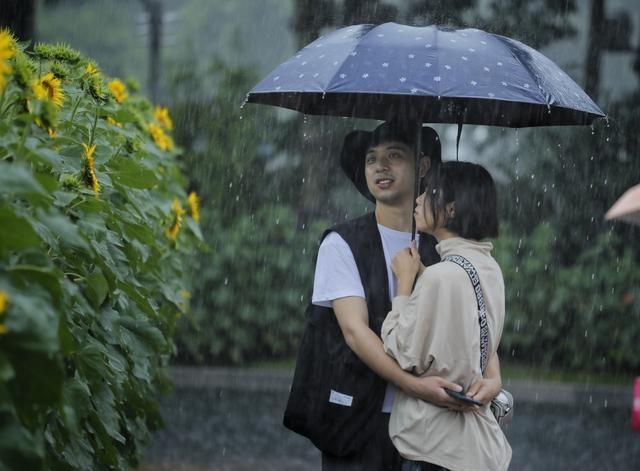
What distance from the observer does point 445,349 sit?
3.24 metres

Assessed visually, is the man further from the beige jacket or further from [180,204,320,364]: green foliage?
[180,204,320,364]: green foliage

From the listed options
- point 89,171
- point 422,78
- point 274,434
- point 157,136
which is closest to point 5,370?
point 89,171

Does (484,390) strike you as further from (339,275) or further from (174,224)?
(174,224)

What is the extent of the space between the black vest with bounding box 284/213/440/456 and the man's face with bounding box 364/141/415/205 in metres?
0.15

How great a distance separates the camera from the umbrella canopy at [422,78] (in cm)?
345

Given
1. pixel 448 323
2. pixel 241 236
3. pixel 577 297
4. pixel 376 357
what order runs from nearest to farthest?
pixel 448 323 → pixel 376 357 → pixel 241 236 → pixel 577 297

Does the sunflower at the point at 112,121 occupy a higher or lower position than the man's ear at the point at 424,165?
higher

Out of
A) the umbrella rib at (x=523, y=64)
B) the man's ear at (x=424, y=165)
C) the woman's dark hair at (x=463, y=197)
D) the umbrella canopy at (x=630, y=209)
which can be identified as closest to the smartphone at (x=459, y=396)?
the woman's dark hair at (x=463, y=197)

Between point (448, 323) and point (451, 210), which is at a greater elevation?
point (451, 210)

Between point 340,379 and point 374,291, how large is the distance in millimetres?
295

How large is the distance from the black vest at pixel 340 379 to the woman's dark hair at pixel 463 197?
0.94 feet

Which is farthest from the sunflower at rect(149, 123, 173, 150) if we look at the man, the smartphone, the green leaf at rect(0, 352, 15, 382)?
the green leaf at rect(0, 352, 15, 382)

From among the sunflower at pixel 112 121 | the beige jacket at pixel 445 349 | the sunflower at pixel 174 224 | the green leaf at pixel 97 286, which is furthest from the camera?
the sunflower at pixel 174 224

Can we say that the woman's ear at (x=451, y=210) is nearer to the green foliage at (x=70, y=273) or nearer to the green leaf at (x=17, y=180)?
the green foliage at (x=70, y=273)
